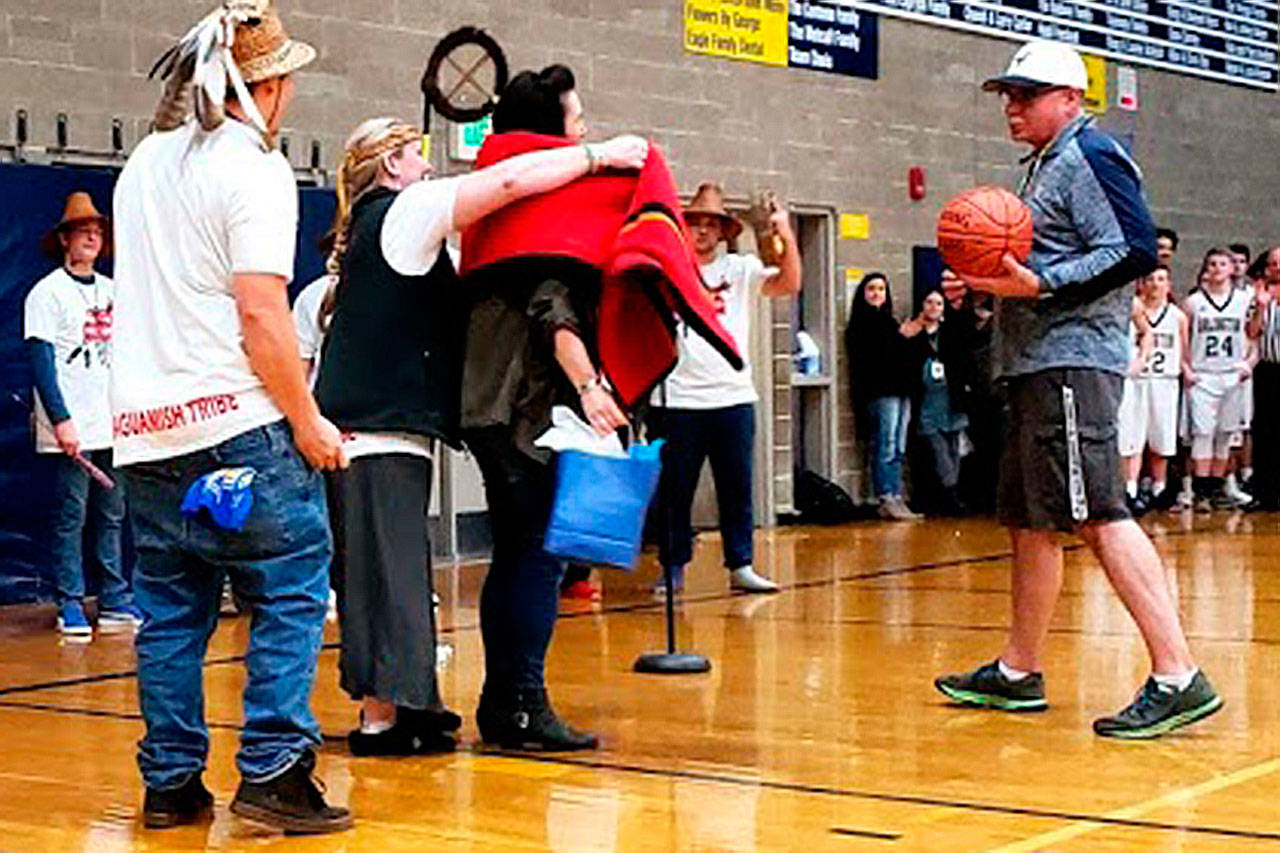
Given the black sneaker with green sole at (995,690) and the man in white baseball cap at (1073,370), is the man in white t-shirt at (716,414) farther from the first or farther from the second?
the man in white baseball cap at (1073,370)

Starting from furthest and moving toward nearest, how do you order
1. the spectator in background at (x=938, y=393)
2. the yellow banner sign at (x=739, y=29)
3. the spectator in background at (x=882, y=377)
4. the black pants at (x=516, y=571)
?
the spectator in background at (x=938, y=393) < the spectator in background at (x=882, y=377) < the yellow banner sign at (x=739, y=29) < the black pants at (x=516, y=571)

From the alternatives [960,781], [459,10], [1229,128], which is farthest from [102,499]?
[1229,128]

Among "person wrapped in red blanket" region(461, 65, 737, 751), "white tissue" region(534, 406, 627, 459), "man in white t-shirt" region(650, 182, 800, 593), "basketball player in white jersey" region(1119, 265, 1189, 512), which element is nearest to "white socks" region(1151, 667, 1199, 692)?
"person wrapped in red blanket" region(461, 65, 737, 751)

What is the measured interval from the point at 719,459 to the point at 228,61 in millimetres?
5559

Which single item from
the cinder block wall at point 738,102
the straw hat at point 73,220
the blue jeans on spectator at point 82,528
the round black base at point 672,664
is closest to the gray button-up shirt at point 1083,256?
the round black base at point 672,664

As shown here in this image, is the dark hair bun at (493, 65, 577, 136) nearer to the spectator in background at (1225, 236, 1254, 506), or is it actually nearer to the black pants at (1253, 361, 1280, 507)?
the spectator in background at (1225, 236, 1254, 506)

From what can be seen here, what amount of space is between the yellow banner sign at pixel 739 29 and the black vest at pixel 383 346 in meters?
8.72

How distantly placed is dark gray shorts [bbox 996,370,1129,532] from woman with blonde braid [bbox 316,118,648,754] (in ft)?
4.21

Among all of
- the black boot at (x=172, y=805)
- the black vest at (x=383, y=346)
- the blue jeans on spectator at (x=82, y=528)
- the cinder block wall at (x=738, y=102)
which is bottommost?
the black boot at (x=172, y=805)

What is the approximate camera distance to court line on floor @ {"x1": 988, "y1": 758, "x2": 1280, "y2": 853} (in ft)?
15.2

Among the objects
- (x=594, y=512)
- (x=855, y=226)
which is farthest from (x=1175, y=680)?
(x=855, y=226)

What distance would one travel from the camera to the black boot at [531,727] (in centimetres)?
582

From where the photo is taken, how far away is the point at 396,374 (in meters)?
5.61

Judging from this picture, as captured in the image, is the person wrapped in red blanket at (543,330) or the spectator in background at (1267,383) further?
the spectator in background at (1267,383)
